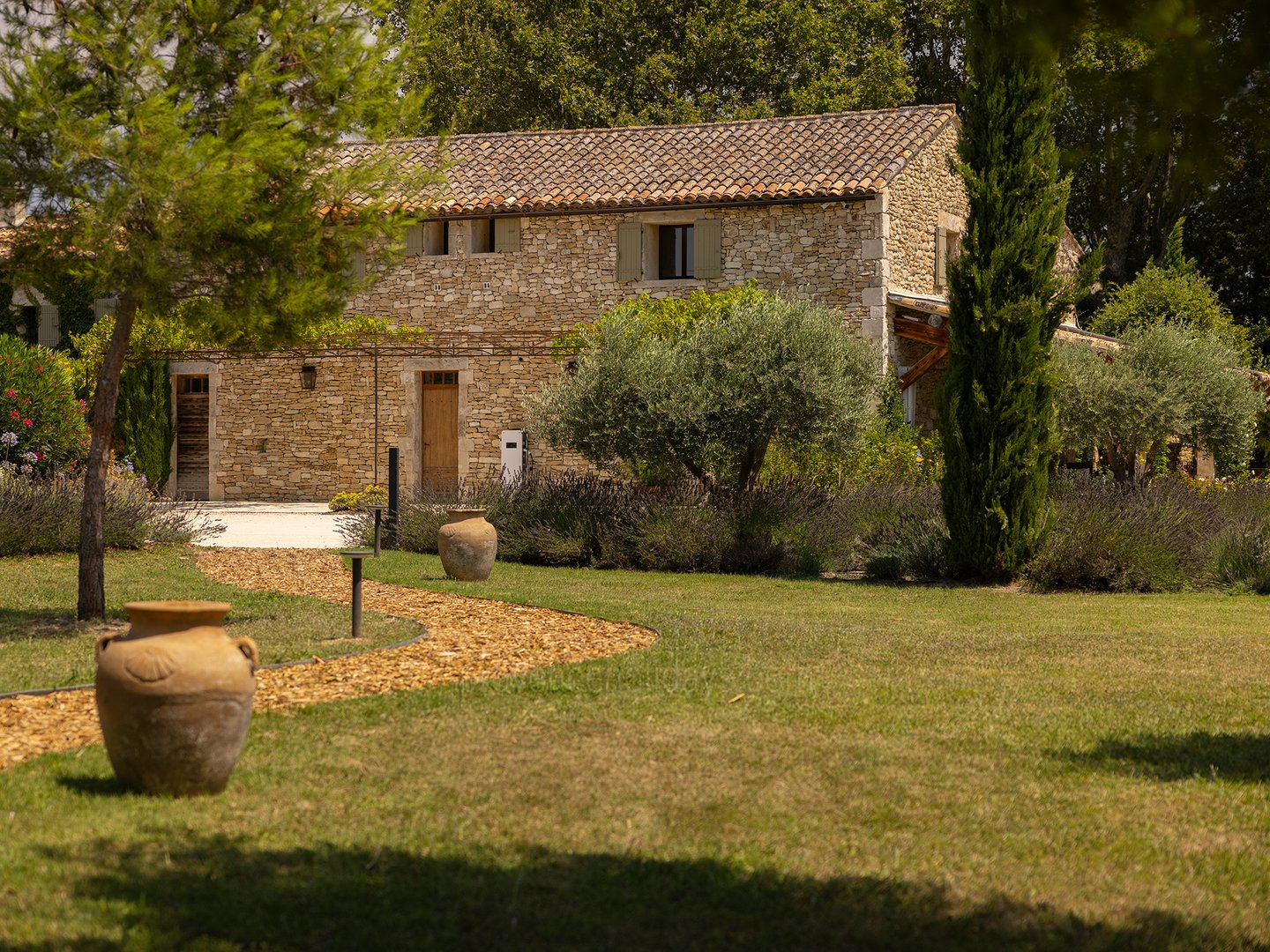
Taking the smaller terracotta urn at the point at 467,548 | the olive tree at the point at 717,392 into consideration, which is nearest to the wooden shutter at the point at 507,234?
the olive tree at the point at 717,392

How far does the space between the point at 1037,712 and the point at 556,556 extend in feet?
30.8

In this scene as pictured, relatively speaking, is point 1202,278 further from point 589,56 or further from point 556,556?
point 556,556

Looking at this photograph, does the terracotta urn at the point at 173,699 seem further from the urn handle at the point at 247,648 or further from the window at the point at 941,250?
the window at the point at 941,250

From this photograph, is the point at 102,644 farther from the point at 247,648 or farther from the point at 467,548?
the point at 467,548

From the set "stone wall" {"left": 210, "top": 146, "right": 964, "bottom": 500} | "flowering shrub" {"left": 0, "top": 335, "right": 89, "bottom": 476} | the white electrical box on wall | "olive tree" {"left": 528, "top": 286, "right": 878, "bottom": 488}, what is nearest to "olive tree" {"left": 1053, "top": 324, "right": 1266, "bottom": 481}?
"stone wall" {"left": 210, "top": 146, "right": 964, "bottom": 500}

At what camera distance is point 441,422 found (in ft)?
85.3

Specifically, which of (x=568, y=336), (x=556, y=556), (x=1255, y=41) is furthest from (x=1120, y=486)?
(x=1255, y=41)

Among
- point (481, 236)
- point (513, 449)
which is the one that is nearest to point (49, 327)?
point (481, 236)

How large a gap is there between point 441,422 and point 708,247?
19.7ft

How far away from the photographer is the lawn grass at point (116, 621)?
321 inches

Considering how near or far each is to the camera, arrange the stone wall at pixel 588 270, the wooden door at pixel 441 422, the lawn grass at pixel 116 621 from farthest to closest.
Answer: the wooden door at pixel 441 422 → the stone wall at pixel 588 270 → the lawn grass at pixel 116 621

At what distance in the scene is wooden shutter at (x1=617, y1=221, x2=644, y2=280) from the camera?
79.5 ft

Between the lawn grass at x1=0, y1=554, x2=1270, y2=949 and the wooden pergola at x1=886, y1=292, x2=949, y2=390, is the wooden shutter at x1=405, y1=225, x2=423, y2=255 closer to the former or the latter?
the wooden pergola at x1=886, y1=292, x2=949, y2=390

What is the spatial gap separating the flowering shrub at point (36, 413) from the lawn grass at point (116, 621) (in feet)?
10.2
